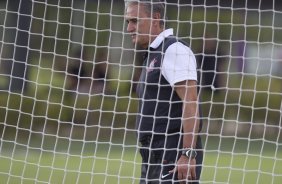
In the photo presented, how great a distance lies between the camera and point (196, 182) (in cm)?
431

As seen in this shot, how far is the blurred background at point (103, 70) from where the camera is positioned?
21.6ft

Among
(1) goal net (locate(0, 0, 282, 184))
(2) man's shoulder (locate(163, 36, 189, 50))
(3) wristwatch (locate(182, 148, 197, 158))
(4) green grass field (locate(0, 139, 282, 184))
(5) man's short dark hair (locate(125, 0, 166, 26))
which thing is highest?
(5) man's short dark hair (locate(125, 0, 166, 26))

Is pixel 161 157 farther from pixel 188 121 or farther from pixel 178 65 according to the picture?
pixel 178 65

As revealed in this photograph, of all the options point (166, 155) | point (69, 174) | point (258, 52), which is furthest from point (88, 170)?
point (166, 155)

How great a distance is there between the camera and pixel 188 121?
13.6ft

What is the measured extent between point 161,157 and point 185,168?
229mm

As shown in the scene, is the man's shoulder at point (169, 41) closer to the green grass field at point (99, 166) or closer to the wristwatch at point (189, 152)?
the wristwatch at point (189, 152)

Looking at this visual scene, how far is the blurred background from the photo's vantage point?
6.57 m

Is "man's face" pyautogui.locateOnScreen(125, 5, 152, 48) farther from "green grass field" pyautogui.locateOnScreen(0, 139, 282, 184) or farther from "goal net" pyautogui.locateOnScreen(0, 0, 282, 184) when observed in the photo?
"green grass field" pyautogui.locateOnScreen(0, 139, 282, 184)

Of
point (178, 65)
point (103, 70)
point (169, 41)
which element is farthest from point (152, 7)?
point (103, 70)

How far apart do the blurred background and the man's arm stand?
208 cm

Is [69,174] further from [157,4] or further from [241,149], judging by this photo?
[157,4]

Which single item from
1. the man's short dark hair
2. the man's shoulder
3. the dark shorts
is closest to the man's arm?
the dark shorts

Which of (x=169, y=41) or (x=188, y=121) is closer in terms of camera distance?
(x=188, y=121)
